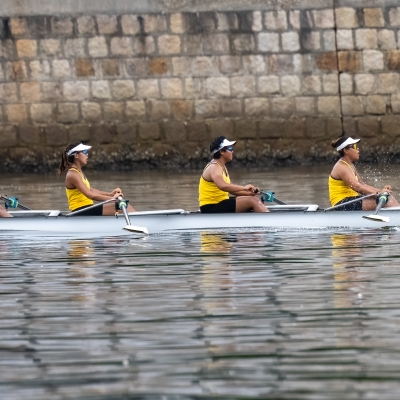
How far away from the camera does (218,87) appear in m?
24.8

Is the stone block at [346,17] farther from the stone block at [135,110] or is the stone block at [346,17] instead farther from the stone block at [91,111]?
the stone block at [91,111]

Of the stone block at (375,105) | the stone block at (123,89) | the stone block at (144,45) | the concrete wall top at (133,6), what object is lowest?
the stone block at (375,105)

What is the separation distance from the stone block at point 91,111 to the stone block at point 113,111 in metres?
0.11

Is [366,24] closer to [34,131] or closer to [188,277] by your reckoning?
[34,131]

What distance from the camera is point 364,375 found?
23.8 feet

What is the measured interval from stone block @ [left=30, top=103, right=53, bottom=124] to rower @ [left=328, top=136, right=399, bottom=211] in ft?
36.6

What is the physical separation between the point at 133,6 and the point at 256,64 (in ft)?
8.21

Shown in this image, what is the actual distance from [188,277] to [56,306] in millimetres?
1654

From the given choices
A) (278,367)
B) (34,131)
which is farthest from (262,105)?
(278,367)

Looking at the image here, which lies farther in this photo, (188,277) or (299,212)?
(299,212)

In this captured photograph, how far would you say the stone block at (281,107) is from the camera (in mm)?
24859

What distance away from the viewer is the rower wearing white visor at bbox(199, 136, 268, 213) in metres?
14.4

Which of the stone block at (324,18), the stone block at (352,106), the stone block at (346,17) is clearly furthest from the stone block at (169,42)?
the stone block at (352,106)

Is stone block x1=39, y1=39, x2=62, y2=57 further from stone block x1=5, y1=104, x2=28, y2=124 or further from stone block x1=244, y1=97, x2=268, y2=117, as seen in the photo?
stone block x1=244, y1=97, x2=268, y2=117
